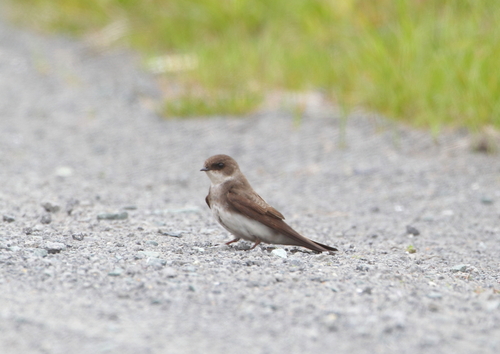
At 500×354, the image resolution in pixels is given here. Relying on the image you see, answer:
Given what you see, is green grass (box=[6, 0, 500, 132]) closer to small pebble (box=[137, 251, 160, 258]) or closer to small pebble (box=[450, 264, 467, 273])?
small pebble (box=[450, 264, 467, 273])

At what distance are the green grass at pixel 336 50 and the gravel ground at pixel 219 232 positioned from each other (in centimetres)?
28

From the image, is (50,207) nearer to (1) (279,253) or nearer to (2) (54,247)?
(2) (54,247)

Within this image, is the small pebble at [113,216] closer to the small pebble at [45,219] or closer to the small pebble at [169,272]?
the small pebble at [45,219]

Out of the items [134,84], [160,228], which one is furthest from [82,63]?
[160,228]

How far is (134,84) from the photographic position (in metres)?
9.90

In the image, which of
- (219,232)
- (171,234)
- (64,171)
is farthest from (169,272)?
(64,171)

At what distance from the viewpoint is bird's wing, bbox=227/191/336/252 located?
4324 millimetres

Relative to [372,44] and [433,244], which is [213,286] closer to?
[433,244]

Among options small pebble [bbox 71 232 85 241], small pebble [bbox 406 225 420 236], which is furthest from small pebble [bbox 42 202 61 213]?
small pebble [bbox 406 225 420 236]

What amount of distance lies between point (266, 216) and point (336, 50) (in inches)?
203

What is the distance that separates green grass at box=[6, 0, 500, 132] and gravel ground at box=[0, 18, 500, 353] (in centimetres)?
28

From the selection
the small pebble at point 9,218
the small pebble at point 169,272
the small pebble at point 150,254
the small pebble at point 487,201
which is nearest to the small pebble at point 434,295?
the small pebble at point 169,272

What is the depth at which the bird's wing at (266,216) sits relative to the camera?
14.2ft

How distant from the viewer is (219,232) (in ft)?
17.0
